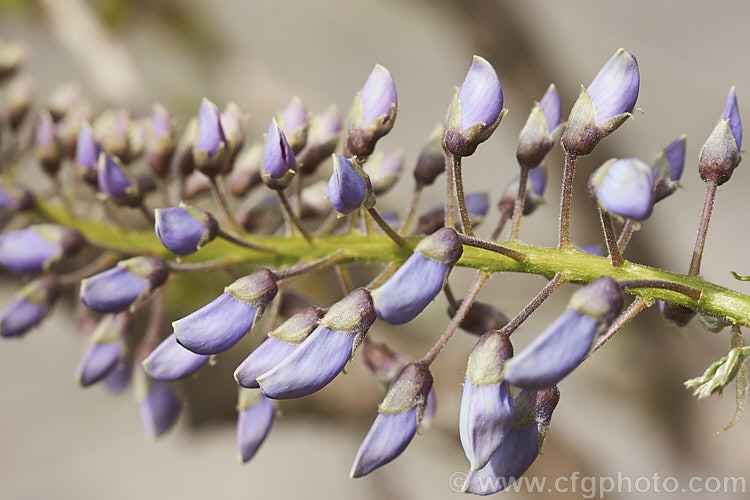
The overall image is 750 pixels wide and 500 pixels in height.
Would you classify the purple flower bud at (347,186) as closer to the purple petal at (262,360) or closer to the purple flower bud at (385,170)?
the purple petal at (262,360)

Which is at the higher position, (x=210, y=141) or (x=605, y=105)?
(x=605, y=105)

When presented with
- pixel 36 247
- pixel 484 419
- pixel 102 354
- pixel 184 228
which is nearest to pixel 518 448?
pixel 484 419

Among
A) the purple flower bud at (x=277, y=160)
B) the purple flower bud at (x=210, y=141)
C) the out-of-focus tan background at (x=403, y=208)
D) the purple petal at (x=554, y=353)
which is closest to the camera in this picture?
the purple petal at (x=554, y=353)

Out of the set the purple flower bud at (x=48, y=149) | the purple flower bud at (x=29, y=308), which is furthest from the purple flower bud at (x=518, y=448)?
the purple flower bud at (x=48, y=149)

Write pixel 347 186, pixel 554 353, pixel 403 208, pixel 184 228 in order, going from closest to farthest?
pixel 554 353 → pixel 347 186 → pixel 184 228 → pixel 403 208

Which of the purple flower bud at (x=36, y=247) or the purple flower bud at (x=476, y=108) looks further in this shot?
the purple flower bud at (x=36, y=247)

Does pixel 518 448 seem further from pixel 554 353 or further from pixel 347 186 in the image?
pixel 347 186

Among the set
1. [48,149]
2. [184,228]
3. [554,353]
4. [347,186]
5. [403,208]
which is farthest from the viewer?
[403,208]

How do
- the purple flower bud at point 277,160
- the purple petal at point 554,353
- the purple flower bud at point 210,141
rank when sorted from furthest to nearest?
1. the purple flower bud at point 210,141
2. the purple flower bud at point 277,160
3. the purple petal at point 554,353
